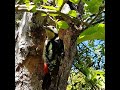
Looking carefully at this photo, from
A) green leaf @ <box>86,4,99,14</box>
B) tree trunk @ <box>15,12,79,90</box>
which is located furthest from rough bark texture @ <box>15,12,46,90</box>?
green leaf @ <box>86,4,99,14</box>

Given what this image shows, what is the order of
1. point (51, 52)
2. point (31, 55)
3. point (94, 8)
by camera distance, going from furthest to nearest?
point (31, 55) < point (51, 52) < point (94, 8)

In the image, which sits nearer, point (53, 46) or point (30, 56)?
point (53, 46)

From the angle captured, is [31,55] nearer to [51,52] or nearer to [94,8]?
[51,52]

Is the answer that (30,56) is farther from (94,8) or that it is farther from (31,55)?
(94,8)

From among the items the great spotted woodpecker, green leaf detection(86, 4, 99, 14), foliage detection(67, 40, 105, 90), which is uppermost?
green leaf detection(86, 4, 99, 14)

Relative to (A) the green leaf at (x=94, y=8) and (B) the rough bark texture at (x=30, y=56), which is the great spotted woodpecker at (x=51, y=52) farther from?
(A) the green leaf at (x=94, y=8)

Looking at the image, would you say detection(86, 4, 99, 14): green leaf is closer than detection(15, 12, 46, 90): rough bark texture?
Yes

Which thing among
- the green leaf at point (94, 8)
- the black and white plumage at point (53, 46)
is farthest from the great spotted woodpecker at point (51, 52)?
the green leaf at point (94, 8)

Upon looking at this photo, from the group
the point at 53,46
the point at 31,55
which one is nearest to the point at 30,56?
the point at 31,55

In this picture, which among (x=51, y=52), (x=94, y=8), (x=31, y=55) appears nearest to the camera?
(x=94, y=8)

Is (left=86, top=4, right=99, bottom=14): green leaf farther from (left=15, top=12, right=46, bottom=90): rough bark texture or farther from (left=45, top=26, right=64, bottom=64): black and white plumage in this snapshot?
(left=15, top=12, right=46, bottom=90): rough bark texture

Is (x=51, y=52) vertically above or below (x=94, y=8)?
below
